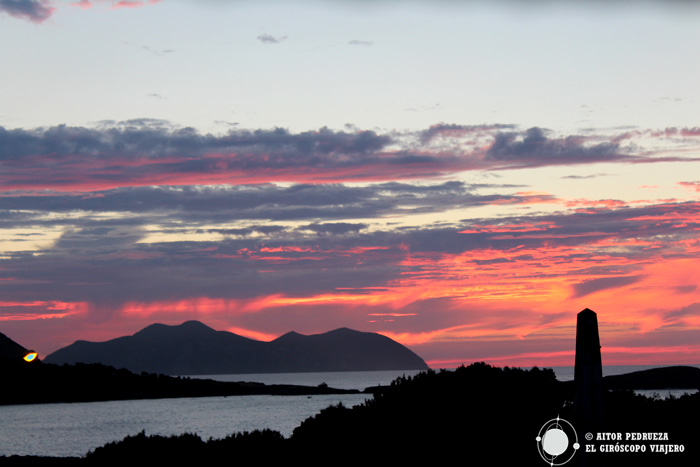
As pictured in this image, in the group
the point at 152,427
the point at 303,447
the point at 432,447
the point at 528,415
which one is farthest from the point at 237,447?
the point at 152,427

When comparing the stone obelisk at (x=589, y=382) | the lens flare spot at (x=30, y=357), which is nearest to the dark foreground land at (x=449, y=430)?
the stone obelisk at (x=589, y=382)

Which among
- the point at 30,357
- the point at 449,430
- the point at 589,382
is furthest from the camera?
the point at 449,430

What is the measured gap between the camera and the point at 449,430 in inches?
1216

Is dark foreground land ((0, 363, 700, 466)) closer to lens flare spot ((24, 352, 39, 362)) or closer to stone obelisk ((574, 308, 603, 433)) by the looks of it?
stone obelisk ((574, 308, 603, 433))

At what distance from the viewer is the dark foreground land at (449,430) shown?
94.1 ft

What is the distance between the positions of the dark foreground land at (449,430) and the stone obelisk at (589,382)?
1303cm

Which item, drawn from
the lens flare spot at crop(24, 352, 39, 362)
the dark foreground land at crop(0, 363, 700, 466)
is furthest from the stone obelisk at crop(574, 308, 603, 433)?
the dark foreground land at crop(0, 363, 700, 466)

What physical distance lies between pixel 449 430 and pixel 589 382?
19.3 metres

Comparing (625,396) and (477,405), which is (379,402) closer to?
(477,405)

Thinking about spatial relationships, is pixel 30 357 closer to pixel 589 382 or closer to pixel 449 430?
pixel 589 382

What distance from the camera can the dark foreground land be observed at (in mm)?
28688

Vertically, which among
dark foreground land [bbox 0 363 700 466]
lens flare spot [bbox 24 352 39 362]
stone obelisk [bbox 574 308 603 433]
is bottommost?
dark foreground land [bbox 0 363 700 466]

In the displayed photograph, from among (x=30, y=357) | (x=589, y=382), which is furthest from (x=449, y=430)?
(x=30, y=357)

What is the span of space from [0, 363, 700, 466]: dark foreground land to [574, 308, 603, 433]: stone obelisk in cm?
1303
